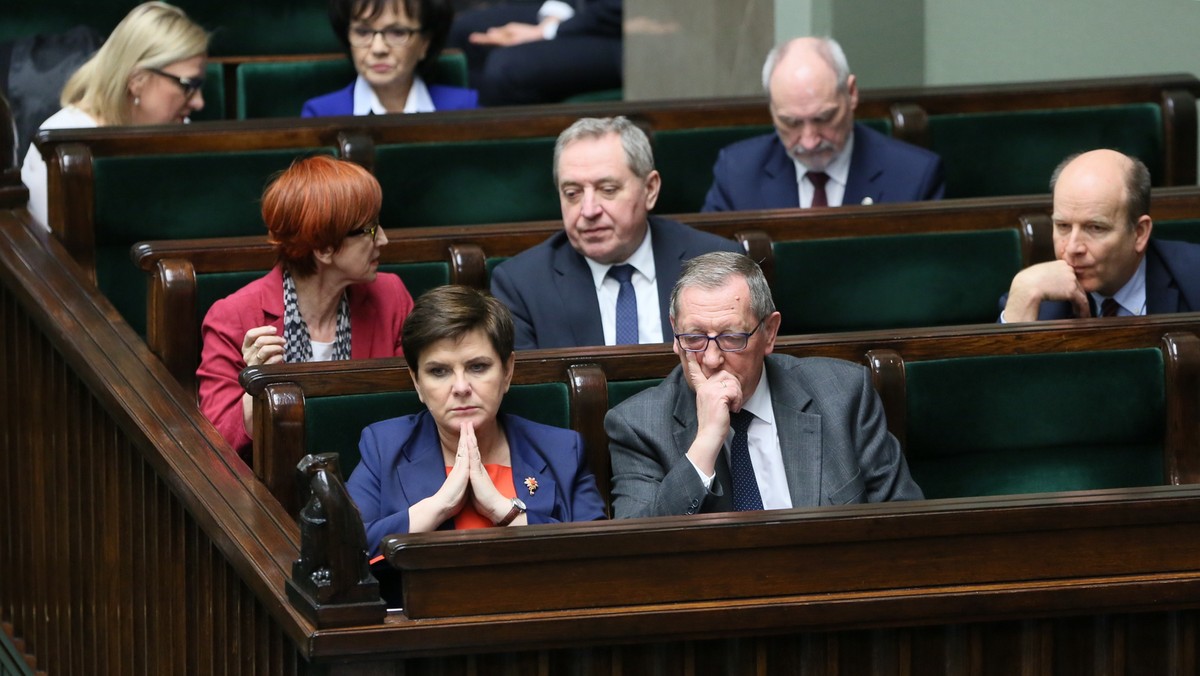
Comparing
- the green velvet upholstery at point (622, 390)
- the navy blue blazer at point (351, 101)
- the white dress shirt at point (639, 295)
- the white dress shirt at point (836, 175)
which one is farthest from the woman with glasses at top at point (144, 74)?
the green velvet upholstery at point (622, 390)

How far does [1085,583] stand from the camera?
6.25 feet

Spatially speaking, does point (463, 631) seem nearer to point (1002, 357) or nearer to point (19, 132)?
point (1002, 357)

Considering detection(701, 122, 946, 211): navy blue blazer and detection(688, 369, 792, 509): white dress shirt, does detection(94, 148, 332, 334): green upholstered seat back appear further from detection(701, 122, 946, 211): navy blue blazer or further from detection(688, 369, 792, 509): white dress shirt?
detection(688, 369, 792, 509): white dress shirt

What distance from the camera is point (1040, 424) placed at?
8.46 ft

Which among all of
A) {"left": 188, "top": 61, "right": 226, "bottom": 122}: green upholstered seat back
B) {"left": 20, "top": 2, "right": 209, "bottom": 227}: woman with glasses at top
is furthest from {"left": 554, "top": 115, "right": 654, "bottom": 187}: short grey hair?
{"left": 188, "top": 61, "right": 226, "bottom": 122}: green upholstered seat back

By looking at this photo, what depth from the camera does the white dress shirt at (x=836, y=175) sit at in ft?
11.3

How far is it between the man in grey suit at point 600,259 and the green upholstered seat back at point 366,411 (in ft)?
1.28

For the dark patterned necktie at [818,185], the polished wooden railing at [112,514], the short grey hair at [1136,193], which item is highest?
the dark patterned necktie at [818,185]

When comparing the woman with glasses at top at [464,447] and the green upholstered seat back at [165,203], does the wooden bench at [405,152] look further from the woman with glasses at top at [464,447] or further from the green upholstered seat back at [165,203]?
the woman with glasses at top at [464,447]

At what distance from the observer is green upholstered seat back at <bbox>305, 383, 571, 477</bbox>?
230 cm

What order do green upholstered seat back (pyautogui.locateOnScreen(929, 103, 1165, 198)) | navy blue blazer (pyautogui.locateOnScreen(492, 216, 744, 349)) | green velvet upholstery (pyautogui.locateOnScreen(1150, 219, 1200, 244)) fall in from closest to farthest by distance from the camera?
navy blue blazer (pyautogui.locateOnScreen(492, 216, 744, 349))
green velvet upholstery (pyautogui.locateOnScreen(1150, 219, 1200, 244))
green upholstered seat back (pyautogui.locateOnScreen(929, 103, 1165, 198))

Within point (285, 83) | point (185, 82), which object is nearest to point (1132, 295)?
point (185, 82)

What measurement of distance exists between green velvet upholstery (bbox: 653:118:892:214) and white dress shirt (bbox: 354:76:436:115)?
1.72 ft

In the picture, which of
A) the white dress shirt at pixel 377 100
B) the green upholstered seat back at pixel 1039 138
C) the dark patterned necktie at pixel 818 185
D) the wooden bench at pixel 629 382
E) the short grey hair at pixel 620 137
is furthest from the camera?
the white dress shirt at pixel 377 100
